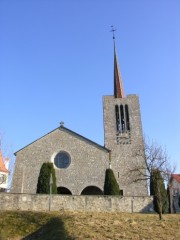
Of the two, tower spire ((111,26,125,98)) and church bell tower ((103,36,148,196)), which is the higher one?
tower spire ((111,26,125,98))

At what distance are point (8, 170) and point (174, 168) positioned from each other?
65.4 ft

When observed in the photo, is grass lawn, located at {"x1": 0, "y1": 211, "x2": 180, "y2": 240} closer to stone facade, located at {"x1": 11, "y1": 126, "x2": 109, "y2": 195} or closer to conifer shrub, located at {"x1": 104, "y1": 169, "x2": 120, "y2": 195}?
conifer shrub, located at {"x1": 104, "y1": 169, "x2": 120, "y2": 195}

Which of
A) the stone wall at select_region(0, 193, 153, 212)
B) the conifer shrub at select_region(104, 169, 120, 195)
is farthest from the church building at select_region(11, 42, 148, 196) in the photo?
the stone wall at select_region(0, 193, 153, 212)

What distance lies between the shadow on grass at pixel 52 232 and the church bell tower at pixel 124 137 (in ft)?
56.7

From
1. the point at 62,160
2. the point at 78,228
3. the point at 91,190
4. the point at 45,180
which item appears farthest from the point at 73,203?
the point at 78,228

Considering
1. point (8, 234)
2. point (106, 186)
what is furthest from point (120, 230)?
point (106, 186)

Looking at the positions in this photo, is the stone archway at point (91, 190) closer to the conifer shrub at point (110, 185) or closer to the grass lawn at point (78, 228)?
the conifer shrub at point (110, 185)

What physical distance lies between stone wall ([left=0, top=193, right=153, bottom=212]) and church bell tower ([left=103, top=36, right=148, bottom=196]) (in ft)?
→ 23.9

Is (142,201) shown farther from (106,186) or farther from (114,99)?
(114,99)

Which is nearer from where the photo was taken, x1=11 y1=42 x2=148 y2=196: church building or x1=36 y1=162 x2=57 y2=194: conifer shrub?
x1=36 y1=162 x2=57 y2=194: conifer shrub

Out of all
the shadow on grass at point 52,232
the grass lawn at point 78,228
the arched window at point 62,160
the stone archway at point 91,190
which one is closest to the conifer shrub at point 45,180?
the arched window at point 62,160

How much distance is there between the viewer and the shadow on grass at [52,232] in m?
13.1

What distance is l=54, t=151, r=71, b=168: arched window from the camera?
106 feet

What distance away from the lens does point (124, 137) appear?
35688mm
